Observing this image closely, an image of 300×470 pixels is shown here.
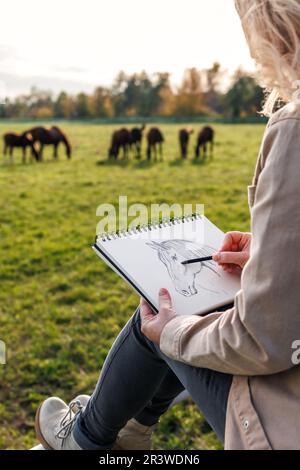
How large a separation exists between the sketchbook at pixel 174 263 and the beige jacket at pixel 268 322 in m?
0.25

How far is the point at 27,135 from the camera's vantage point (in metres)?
12.8

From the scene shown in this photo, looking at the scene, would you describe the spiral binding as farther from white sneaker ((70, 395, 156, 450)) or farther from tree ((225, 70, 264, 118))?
tree ((225, 70, 264, 118))

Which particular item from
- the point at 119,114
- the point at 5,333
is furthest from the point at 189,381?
the point at 119,114

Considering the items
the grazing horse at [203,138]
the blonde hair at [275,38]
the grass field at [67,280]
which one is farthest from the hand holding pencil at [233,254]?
the grazing horse at [203,138]

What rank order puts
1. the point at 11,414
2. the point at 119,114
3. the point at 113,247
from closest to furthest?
1. the point at 113,247
2. the point at 11,414
3. the point at 119,114

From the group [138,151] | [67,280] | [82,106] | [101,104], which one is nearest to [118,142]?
[138,151]

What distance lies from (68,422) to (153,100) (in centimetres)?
2906

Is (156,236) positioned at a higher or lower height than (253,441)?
higher

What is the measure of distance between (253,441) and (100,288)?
308 cm

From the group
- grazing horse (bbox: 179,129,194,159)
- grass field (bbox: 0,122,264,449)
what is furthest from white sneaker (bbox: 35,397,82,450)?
grazing horse (bbox: 179,129,194,159)

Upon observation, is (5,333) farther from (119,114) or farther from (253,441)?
(119,114)

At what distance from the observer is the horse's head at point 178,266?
1.48 metres

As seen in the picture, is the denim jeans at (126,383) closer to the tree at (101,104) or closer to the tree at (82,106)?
the tree at (82,106)

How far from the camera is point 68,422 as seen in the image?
6.05 ft
